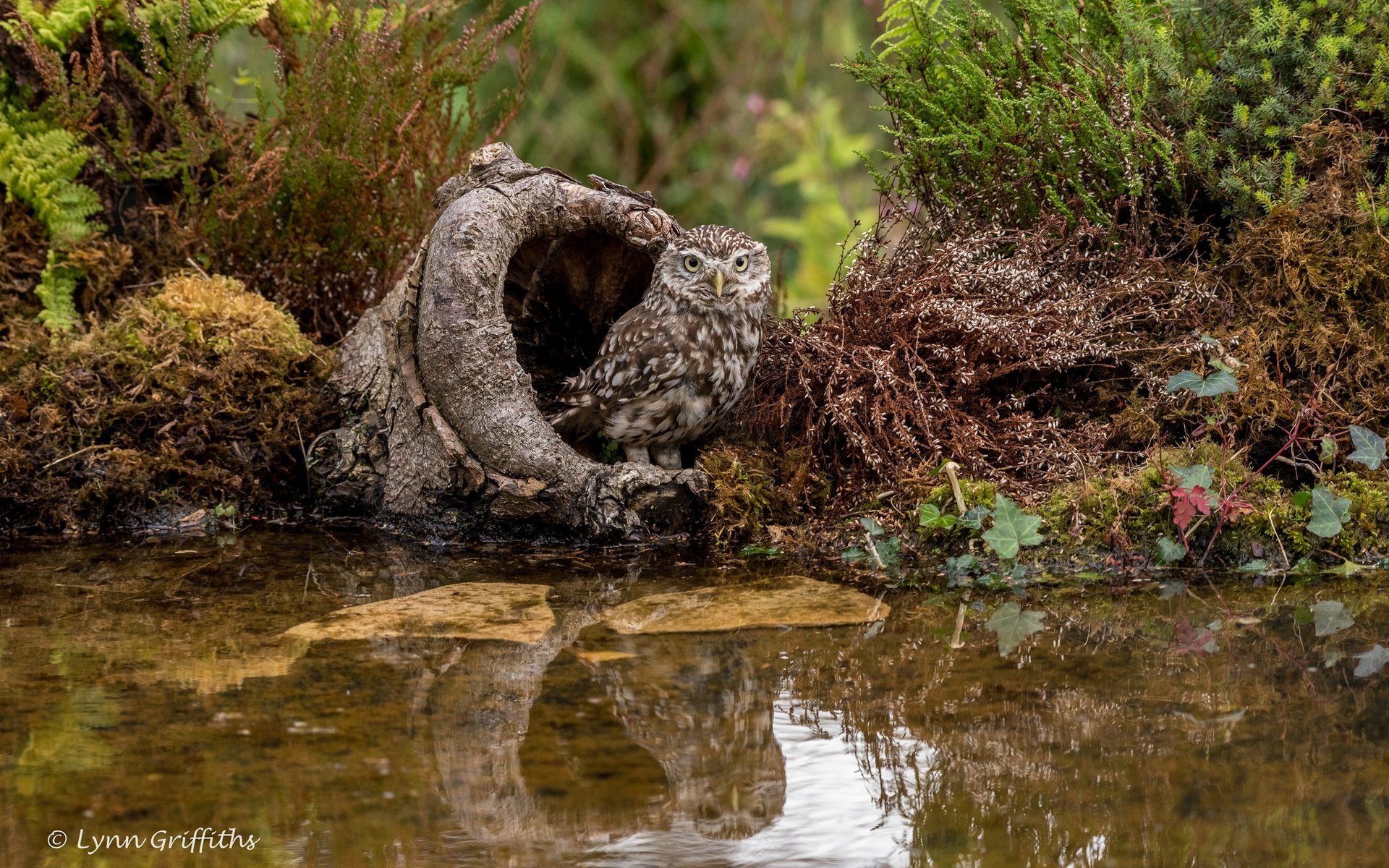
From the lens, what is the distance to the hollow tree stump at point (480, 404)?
4.23m

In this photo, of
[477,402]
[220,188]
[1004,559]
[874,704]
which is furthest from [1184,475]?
[220,188]

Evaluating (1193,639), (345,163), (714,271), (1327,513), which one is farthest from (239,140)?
(1327,513)

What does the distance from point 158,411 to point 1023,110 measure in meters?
3.58

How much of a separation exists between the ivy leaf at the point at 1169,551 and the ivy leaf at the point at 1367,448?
24.5 inches

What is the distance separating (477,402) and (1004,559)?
73.3 inches

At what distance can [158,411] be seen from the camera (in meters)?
4.79

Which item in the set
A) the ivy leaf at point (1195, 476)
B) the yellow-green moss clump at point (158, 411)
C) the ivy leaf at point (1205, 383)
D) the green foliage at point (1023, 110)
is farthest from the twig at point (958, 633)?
the yellow-green moss clump at point (158, 411)

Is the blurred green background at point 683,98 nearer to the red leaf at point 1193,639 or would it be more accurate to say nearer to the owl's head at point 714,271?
the owl's head at point 714,271

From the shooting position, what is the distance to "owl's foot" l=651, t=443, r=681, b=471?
15.1 ft

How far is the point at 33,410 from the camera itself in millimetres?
4699

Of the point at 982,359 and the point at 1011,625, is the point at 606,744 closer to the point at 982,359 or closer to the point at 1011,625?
the point at 1011,625

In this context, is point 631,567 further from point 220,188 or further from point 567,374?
point 220,188

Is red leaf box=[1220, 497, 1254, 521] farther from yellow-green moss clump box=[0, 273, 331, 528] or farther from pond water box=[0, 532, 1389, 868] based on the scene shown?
yellow-green moss clump box=[0, 273, 331, 528]

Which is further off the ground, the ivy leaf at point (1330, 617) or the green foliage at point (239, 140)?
the green foliage at point (239, 140)
